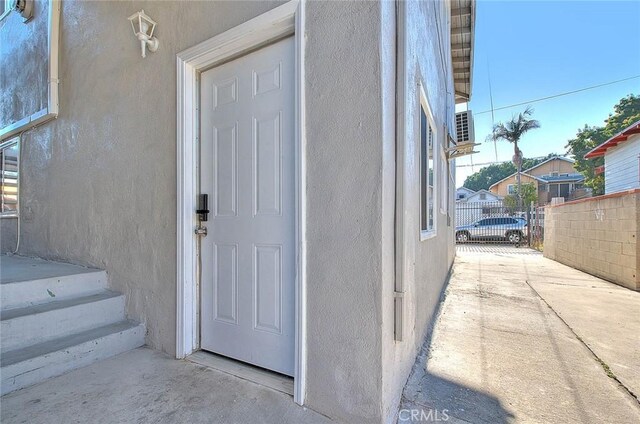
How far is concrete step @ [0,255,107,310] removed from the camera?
2.24 m

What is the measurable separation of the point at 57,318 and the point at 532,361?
371 centimetres

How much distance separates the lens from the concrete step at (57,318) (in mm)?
2010

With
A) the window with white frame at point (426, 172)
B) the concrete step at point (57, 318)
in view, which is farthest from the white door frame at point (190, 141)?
the window with white frame at point (426, 172)

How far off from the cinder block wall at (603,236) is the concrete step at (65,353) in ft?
23.0

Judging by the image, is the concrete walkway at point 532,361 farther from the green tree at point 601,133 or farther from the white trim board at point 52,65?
the green tree at point 601,133

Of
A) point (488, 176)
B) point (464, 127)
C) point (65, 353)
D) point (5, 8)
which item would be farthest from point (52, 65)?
point (488, 176)

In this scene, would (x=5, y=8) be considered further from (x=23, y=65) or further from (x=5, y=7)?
(x=23, y=65)

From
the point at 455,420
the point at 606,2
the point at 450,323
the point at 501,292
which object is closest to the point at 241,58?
the point at 455,420

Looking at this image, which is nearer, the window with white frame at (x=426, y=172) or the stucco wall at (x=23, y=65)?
the window with white frame at (x=426, y=172)

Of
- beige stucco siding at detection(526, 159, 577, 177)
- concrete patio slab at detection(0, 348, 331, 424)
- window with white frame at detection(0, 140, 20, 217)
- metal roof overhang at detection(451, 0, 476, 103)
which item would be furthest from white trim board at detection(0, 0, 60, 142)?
beige stucco siding at detection(526, 159, 577, 177)

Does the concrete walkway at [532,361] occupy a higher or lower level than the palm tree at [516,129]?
lower

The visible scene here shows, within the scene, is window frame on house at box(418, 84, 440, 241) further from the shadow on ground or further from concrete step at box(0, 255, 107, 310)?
concrete step at box(0, 255, 107, 310)

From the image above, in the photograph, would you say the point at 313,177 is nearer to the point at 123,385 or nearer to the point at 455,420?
the point at 455,420

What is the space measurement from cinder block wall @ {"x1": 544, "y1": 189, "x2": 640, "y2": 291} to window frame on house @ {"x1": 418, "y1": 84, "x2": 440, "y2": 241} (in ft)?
12.5
